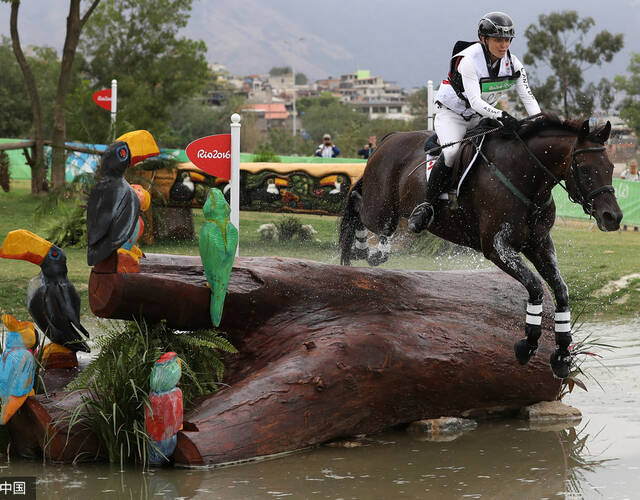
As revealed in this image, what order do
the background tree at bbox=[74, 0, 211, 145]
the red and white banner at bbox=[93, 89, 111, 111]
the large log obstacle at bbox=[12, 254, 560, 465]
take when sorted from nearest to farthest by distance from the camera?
the large log obstacle at bbox=[12, 254, 560, 465]
the red and white banner at bbox=[93, 89, 111, 111]
the background tree at bbox=[74, 0, 211, 145]

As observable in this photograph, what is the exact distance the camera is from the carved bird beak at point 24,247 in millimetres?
6035

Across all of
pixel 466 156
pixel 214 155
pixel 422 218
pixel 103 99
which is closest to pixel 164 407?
pixel 422 218

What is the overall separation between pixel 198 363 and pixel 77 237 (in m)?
9.19

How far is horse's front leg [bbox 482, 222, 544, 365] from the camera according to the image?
634 centimetres

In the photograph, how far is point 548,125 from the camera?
650cm

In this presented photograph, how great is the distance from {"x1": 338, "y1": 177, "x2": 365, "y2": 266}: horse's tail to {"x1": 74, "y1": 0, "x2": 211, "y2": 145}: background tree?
3043cm

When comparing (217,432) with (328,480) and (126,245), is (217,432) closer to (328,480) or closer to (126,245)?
(328,480)

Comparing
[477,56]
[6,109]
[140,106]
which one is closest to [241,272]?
[477,56]

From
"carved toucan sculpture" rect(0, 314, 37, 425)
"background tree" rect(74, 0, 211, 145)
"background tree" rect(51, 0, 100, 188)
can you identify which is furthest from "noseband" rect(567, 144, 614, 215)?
"background tree" rect(74, 0, 211, 145)

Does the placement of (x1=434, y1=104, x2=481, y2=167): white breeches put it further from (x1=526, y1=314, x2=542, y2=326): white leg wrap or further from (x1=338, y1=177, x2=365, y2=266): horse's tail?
(x1=338, y1=177, x2=365, y2=266): horse's tail

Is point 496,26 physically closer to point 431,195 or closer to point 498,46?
point 498,46

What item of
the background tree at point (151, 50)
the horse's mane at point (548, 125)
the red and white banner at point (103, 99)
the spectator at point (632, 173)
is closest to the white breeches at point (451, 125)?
the horse's mane at point (548, 125)

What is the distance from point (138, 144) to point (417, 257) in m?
7.64

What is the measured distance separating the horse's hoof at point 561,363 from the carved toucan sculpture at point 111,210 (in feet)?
9.71
